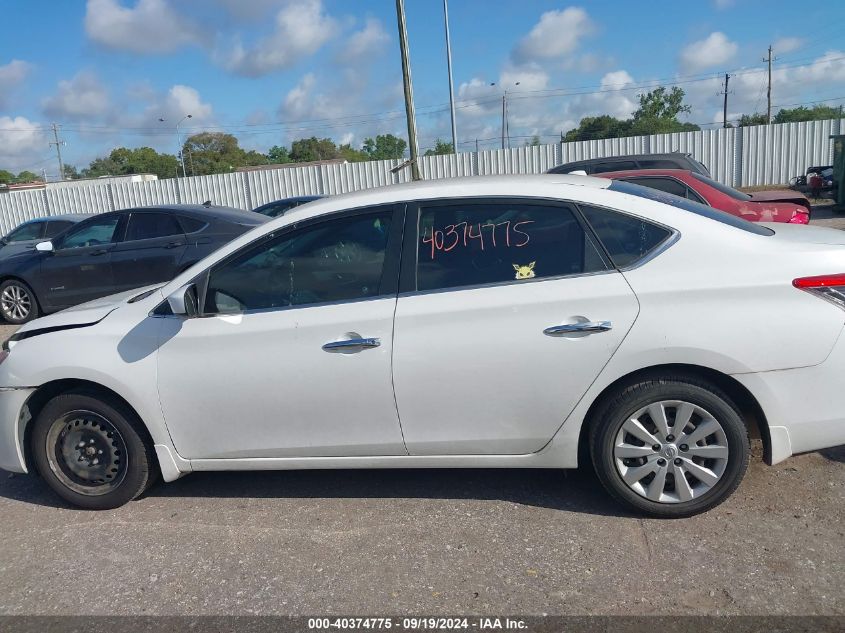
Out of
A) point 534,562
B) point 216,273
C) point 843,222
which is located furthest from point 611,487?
point 843,222

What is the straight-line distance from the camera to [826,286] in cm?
334

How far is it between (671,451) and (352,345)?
164cm

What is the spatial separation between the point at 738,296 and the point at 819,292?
37cm

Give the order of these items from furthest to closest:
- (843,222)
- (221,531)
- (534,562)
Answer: (843,222) → (221,531) → (534,562)

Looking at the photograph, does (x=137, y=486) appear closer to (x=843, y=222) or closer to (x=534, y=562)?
(x=534, y=562)

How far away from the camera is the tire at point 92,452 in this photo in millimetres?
3975

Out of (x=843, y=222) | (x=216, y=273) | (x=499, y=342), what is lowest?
(x=843, y=222)

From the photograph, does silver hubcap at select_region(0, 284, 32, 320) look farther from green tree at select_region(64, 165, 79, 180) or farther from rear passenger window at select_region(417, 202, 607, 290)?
green tree at select_region(64, 165, 79, 180)

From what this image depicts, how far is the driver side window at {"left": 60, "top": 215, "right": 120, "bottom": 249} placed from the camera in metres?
9.92

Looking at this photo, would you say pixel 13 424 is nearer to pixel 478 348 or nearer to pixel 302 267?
pixel 302 267

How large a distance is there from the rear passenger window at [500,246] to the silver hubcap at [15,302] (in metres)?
8.48

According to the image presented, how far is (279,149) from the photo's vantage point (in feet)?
297

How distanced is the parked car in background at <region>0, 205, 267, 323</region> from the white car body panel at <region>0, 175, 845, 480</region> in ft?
18.1

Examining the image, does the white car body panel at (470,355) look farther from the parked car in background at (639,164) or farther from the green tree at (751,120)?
the green tree at (751,120)
